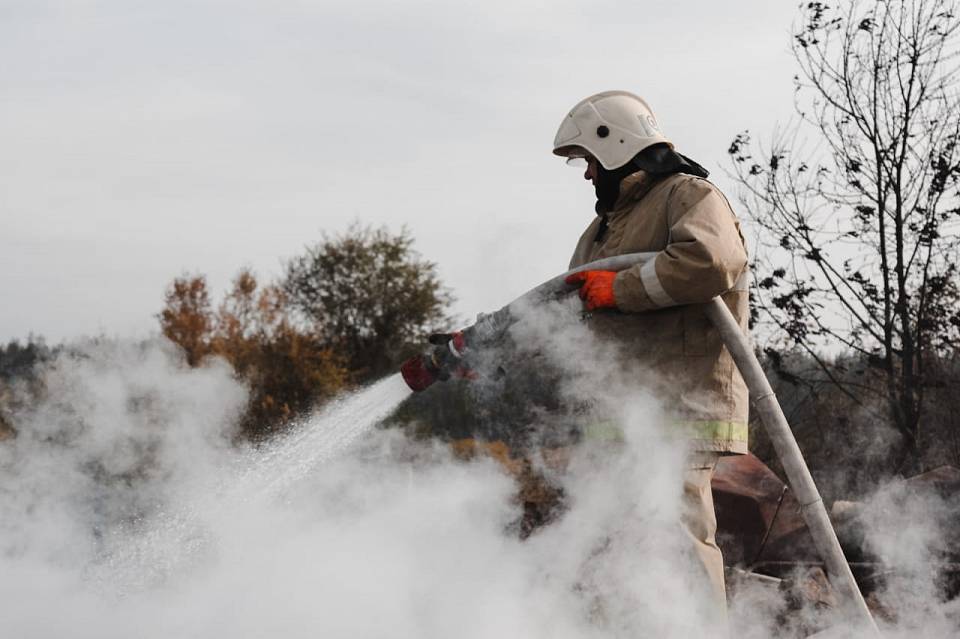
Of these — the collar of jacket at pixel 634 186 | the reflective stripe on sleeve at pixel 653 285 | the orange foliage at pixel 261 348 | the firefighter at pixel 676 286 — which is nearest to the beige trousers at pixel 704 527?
the firefighter at pixel 676 286

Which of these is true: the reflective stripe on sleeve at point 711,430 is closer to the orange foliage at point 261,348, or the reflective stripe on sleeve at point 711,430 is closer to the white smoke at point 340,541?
the white smoke at point 340,541

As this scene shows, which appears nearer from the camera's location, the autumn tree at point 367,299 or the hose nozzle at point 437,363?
the hose nozzle at point 437,363

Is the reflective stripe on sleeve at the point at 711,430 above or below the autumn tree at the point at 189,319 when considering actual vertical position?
below

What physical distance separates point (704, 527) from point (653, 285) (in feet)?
2.84

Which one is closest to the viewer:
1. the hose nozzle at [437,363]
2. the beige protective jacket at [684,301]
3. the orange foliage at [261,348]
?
the beige protective jacket at [684,301]

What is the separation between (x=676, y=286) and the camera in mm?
3264

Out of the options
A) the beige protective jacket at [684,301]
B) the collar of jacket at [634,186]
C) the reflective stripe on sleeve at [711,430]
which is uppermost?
the collar of jacket at [634,186]

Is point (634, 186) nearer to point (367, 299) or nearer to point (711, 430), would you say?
point (711, 430)

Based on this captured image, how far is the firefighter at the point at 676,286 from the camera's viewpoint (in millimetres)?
3307

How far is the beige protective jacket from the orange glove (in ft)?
0.12

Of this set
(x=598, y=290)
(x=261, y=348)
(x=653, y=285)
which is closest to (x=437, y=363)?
(x=598, y=290)

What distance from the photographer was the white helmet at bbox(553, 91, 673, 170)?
3.76 metres

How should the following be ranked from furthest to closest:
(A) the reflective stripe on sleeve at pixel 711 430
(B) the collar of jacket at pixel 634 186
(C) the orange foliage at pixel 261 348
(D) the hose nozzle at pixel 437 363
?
(C) the orange foliage at pixel 261 348
(D) the hose nozzle at pixel 437 363
(B) the collar of jacket at pixel 634 186
(A) the reflective stripe on sleeve at pixel 711 430

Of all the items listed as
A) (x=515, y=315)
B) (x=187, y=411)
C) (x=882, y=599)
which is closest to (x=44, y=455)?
(x=187, y=411)
